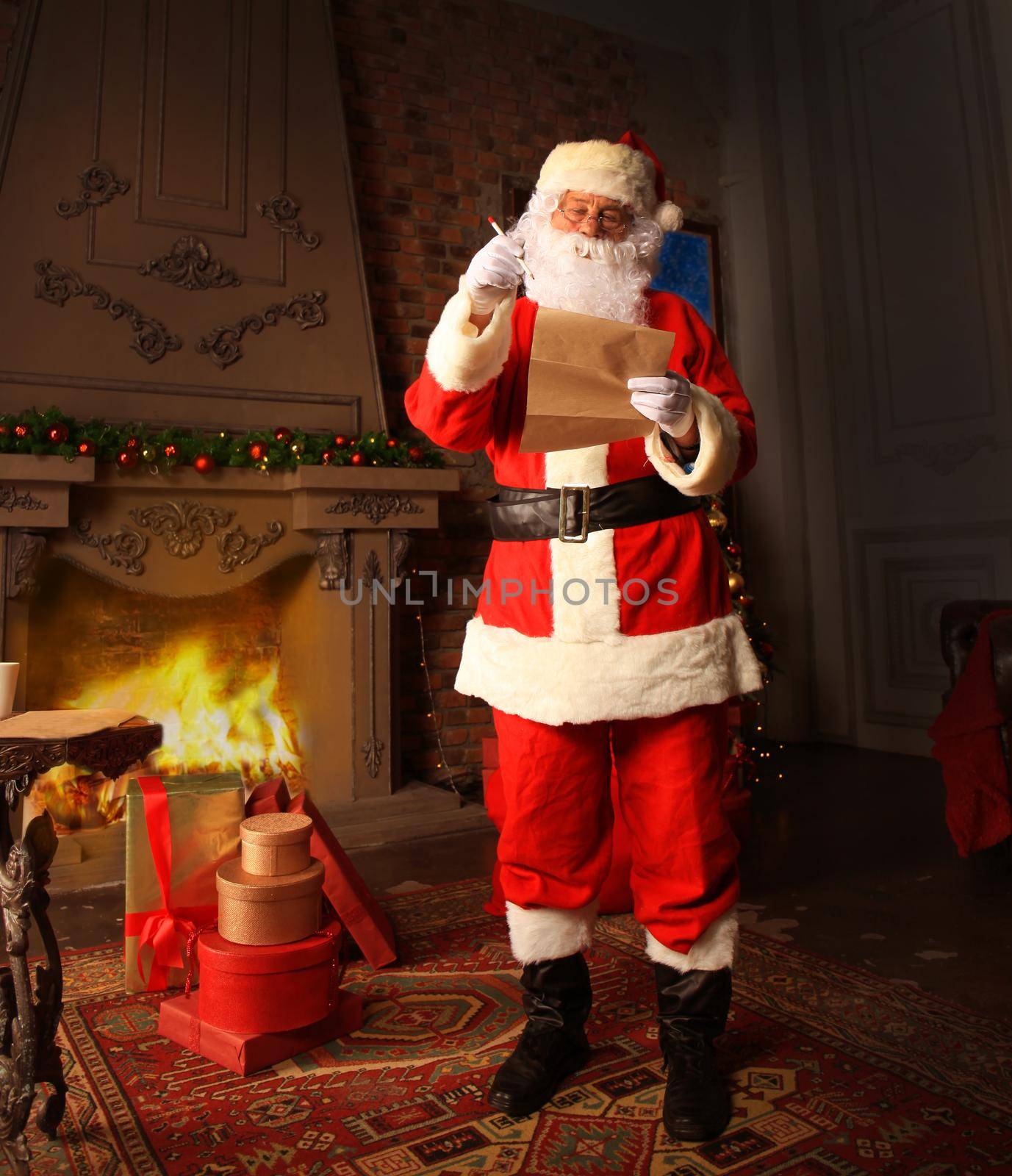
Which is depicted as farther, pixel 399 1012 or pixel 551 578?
pixel 399 1012

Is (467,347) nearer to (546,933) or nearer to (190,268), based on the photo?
(546,933)

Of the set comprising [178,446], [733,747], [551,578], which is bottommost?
[733,747]

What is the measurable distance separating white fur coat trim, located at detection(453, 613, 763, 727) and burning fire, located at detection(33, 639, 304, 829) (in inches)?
87.3

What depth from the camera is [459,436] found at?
1.44 metres

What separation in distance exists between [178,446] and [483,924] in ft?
5.96

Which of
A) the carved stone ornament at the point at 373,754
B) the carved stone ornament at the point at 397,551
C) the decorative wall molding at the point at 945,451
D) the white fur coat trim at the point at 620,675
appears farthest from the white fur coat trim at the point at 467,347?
the decorative wall molding at the point at 945,451

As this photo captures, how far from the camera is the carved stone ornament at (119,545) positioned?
9.91ft

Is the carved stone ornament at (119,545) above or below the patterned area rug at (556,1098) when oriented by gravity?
above

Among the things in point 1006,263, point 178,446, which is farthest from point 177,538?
point 1006,263

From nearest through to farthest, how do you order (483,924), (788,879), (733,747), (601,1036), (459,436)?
(459,436), (601,1036), (483,924), (788,879), (733,747)

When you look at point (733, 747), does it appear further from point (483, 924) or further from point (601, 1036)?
point (601, 1036)

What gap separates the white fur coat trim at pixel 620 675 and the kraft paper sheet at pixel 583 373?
34 centimetres

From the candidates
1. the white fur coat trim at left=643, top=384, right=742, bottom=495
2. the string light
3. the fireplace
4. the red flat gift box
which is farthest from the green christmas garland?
the white fur coat trim at left=643, top=384, right=742, bottom=495

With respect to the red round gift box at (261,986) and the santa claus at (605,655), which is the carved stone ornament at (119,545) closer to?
the red round gift box at (261,986)
